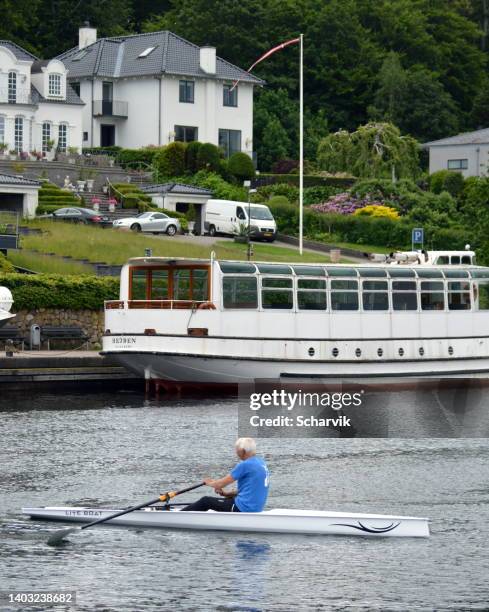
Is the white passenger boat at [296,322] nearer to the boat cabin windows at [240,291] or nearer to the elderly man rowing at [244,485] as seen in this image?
the boat cabin windows at [240,291]

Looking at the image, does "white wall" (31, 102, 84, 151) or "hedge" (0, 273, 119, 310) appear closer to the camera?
"hedge" (0, 273, 119, 310)

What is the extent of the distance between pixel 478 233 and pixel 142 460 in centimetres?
3945

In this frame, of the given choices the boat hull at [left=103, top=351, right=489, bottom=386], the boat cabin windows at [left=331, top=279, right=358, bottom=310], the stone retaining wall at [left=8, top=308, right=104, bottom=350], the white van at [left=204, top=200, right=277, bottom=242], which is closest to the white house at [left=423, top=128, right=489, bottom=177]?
the white van at [left=204, top=200, right=277, bottom=242]

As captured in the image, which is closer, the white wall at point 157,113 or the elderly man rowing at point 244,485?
the elderly man rowing at point 244,485

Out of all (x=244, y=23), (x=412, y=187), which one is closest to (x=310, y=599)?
(x=412, y=187)

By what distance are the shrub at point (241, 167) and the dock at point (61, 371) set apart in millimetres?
40384

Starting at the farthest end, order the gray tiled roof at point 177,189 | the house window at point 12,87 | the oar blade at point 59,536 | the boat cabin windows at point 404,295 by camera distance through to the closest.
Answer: the house window at point 12,87, the gray tiled roof at point 177,189, the boat cabin windows at point 404,295, the oar blade at point 59,536

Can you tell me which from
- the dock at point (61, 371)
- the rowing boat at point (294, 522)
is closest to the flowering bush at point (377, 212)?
the dock at point (61, 371)

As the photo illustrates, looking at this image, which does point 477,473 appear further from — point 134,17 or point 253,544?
point 134,17

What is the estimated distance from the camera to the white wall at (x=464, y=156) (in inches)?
3903

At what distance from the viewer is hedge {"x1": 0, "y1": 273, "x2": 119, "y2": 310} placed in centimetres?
5353

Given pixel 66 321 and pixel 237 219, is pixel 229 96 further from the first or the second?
pixel 66 321

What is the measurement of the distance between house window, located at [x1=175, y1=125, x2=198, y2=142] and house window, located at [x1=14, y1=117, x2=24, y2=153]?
34.8 feet

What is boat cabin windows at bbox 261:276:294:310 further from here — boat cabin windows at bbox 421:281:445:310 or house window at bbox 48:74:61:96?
house window at bbox 48:74:61:96
